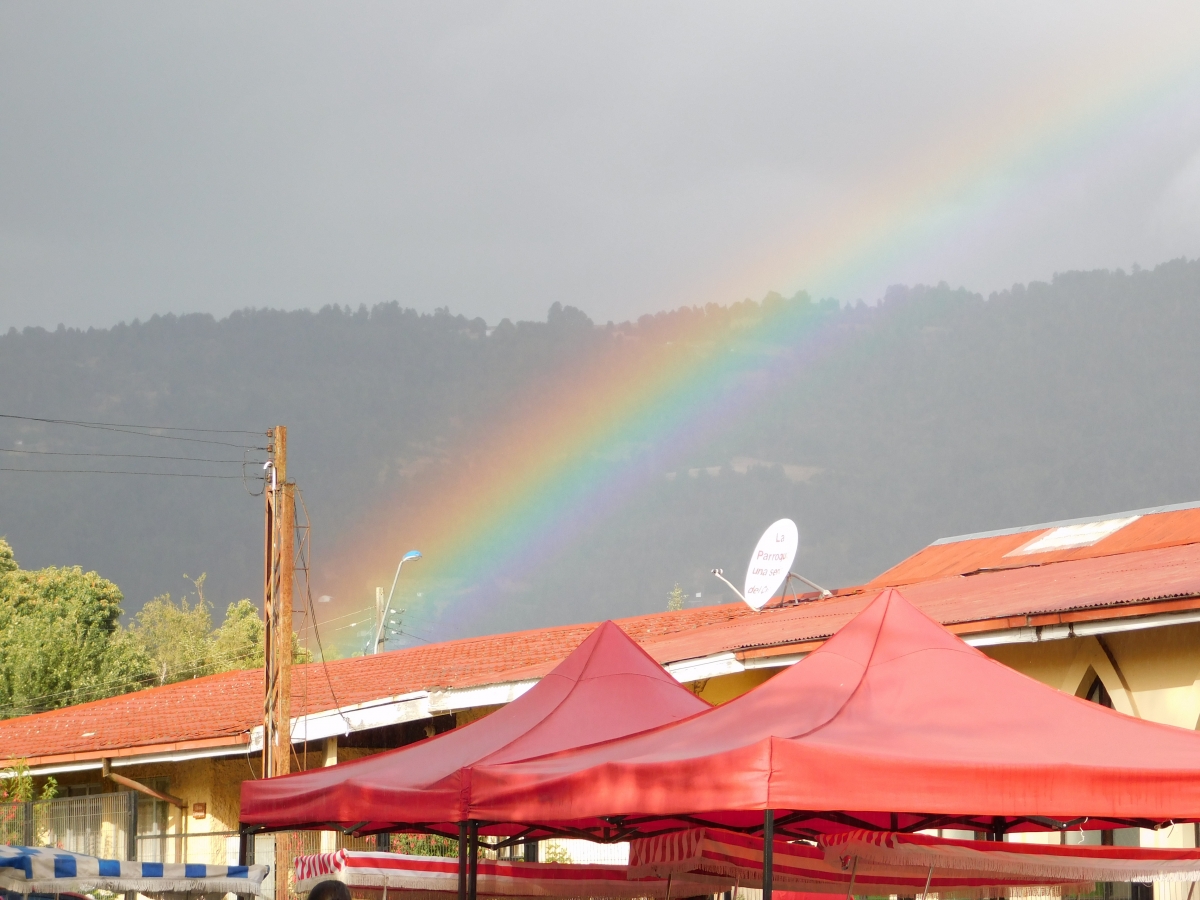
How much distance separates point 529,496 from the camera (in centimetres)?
5953

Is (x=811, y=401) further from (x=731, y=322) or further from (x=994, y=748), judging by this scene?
(x=994, y=748)

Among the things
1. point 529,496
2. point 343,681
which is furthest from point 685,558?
point 343,681

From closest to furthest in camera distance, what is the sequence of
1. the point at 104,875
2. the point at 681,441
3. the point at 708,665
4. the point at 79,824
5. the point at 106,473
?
1. the point at 104,875
2. the point at 708,665
3. the point at 79,824
4. the point at 106,473
5. the point at 681,441

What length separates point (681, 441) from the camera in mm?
190125

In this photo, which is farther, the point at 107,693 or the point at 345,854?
the point at 107,693

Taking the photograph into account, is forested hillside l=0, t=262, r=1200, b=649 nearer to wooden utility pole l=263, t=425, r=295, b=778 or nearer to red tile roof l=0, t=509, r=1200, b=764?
red tile roof l=0, t=509, r=1200, b=764

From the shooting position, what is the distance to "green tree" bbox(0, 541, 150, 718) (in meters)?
38.4

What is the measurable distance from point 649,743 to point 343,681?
15.7 m

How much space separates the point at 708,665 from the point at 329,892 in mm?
6451

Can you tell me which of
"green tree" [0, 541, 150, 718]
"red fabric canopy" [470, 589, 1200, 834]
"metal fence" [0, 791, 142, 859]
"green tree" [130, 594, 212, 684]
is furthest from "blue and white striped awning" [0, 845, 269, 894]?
"green tree" [130, 594, 212, 684]

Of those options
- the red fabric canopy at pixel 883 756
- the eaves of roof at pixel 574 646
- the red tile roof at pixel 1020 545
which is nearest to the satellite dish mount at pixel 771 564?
the eaves of roof at pixel 574 646

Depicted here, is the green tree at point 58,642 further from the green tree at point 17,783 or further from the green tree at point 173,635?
the green tree at point 17,783

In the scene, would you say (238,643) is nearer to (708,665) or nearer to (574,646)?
(574,646)

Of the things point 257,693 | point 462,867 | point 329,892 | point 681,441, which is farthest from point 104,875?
point 681,441
